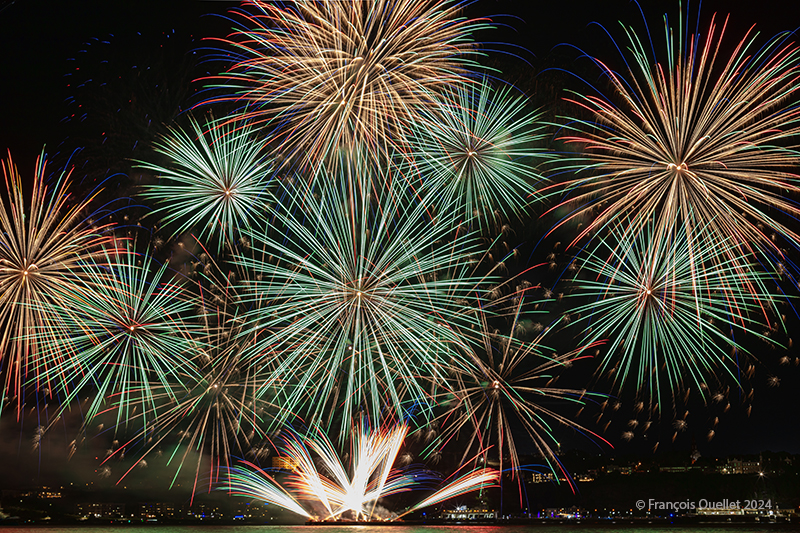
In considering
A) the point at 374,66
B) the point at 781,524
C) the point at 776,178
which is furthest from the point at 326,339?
the point at 781,524

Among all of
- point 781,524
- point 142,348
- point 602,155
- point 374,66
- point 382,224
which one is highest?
point 374,66

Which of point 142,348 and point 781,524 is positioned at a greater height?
point 142,348

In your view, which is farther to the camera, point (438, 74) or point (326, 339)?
point (326, 339)

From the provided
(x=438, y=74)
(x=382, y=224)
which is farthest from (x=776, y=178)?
(x=382, y=224)

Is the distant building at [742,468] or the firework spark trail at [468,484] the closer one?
the firework spark trail at [468,484]

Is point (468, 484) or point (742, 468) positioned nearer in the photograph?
point (468, 484)

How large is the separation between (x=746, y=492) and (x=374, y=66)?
118465mm

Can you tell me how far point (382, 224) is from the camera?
20516mm

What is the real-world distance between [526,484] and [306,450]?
4252 inches

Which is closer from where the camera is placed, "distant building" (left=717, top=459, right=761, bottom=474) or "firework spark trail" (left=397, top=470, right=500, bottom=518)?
"firework spark trail" (left=397, top=470, right=500, bottom=518)

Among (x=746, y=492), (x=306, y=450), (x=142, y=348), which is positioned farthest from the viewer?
(x=746, y=492)

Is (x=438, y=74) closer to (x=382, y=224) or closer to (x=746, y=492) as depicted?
(x=382, y=224)

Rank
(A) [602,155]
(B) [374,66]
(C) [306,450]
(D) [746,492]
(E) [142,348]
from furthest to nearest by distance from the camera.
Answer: (D) [746,492], (C) [306,450], (E) [142,348], (A) [602,155], (B) [374,66]

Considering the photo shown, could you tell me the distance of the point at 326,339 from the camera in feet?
68.1
